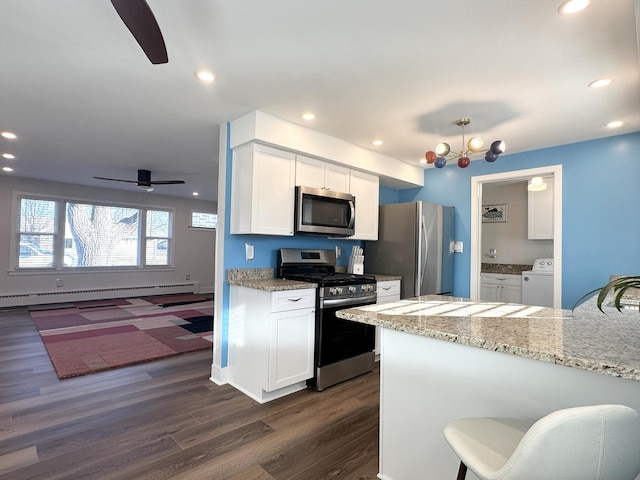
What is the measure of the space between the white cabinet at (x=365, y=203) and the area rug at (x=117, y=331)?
229 cm

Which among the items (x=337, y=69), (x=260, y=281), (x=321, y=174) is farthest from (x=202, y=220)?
(x=337, y=69)

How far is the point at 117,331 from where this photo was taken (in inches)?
181

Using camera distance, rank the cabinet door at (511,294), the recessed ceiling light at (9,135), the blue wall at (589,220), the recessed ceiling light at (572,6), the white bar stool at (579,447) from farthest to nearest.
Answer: the cabinet door at (511,294)
the recessed ceiling light at (9,135)
the blue wall at (589,220)
the recessed ceiling light at (572,6)
the white bar stool at (579,447)

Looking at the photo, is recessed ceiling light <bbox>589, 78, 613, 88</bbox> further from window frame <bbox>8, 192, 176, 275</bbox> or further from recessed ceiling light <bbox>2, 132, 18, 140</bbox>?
window frame <bbox>8, 192, 176, 275</bbox>

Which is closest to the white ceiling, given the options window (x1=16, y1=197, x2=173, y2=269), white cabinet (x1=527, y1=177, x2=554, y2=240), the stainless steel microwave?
the stainless steel microwave

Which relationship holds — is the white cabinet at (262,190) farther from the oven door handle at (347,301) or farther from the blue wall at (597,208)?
the blue wall at (597,208)

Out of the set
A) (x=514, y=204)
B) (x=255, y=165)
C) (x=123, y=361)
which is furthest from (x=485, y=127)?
(x=123, y=361)

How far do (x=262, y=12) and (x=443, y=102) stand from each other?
152 centimetres

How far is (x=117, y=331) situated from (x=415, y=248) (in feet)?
13.3

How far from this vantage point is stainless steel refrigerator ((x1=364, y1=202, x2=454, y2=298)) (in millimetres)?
3779

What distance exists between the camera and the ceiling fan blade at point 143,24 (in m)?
1.20

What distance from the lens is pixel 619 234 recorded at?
3121mm

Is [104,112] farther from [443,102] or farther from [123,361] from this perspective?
[443,102]

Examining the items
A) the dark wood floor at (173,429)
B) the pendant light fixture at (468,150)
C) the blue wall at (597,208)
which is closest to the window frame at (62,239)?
the dark wood floor at (173,429)
